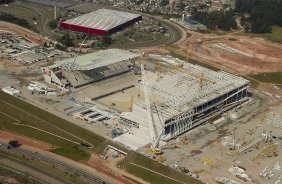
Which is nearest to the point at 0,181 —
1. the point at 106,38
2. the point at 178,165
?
the point at 178,165

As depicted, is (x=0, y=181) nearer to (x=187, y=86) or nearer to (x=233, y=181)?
(x=233, y=181)

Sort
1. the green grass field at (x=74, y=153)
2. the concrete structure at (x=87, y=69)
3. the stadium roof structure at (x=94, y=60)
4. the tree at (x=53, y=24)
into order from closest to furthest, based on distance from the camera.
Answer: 1. the green grass field at (x=74, y=153)
2. the stadium roof structure at (x=94, y=60)
3. the concrete structure at (x=87, y=69)
4. the tree at (x=53, y=24)

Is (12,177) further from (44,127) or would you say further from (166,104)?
(166,104)

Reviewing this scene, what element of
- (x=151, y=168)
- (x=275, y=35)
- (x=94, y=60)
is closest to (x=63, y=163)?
(x=151, y=168)

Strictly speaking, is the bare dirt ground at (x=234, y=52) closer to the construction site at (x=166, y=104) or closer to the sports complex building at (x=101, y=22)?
the construction site at (x=166, y=104)

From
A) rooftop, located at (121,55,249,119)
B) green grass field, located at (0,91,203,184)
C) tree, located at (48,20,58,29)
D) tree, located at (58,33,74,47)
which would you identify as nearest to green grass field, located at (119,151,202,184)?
green grass field, located at (0,91,203,184)

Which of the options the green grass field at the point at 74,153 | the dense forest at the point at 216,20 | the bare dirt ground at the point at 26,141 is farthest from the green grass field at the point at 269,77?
the bare dirt ground at the point at 26,141

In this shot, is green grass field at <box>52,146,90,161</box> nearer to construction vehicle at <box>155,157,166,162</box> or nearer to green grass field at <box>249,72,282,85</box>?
construction vehicle at <box>155,157,166,162</box>
